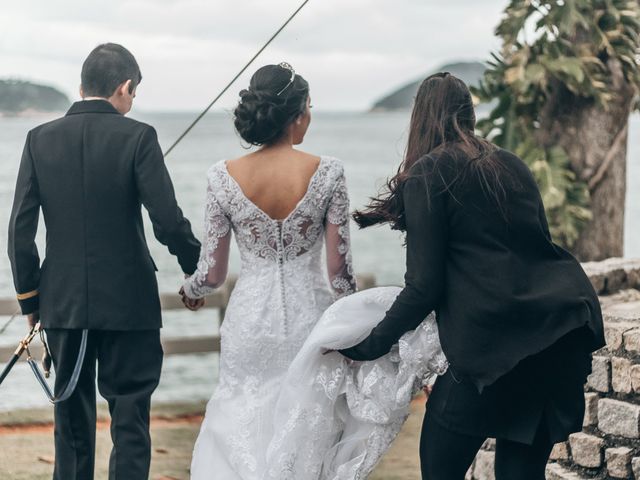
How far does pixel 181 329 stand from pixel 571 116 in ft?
63.1

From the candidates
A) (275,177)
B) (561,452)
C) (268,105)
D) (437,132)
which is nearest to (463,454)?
(437,132)

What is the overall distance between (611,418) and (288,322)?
1560 mm

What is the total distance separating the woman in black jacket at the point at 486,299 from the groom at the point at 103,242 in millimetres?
1189

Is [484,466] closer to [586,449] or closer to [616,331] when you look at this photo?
[586,449]

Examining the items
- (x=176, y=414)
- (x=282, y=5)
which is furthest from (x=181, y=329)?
→ (x=282, y=5)

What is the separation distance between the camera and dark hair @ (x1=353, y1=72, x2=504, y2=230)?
3.40m

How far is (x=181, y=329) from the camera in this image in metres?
26.6

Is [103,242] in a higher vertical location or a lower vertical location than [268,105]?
lower

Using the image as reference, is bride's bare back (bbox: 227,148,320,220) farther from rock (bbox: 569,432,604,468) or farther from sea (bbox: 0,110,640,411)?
rock (bbox: 569,432,604,468)

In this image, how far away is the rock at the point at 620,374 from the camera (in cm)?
487

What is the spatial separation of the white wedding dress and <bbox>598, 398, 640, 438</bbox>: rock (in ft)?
4.54

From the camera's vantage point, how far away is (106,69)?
4.31m

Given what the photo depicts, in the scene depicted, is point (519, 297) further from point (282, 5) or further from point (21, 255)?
point (282, 5)

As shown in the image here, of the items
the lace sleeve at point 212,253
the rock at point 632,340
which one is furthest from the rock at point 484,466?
the lace sleeve at point 212,253
